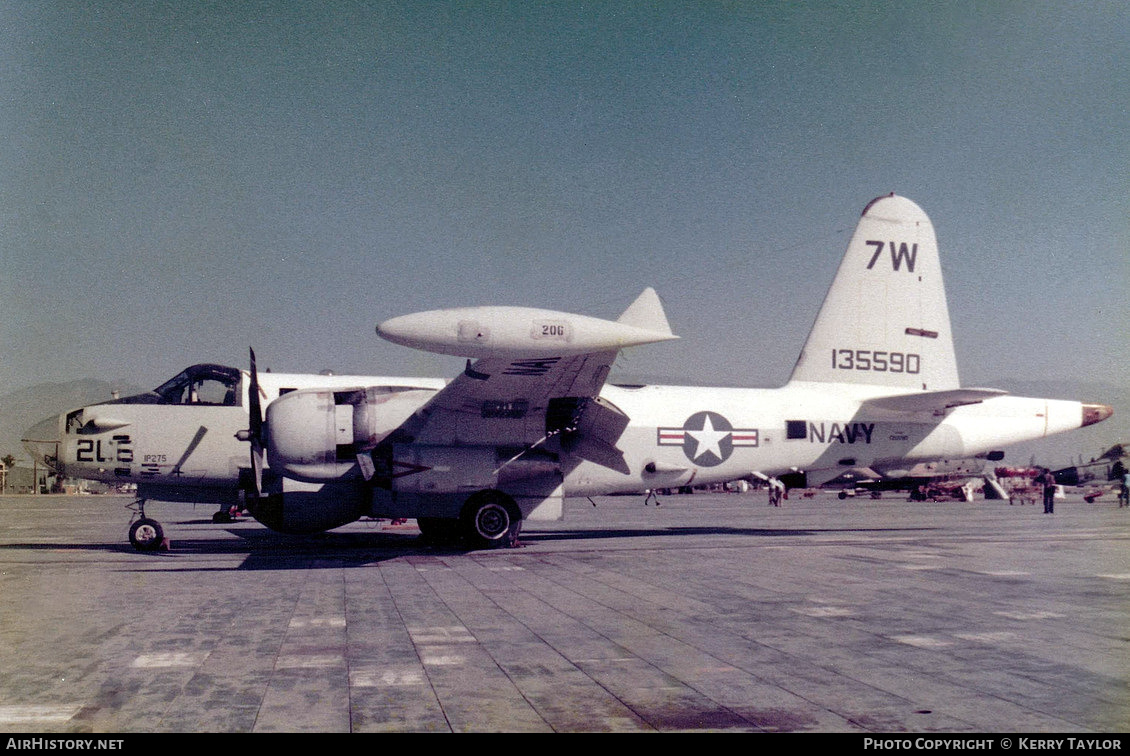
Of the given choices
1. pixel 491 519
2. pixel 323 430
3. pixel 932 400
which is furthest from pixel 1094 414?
pixel 323 430

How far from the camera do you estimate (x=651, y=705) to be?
5574mm

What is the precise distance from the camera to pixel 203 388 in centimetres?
1773

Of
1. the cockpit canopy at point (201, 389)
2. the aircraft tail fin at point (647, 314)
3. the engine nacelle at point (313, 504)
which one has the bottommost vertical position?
the engine nacelle at point (313, 504)

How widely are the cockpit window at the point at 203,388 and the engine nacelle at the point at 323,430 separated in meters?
3.04

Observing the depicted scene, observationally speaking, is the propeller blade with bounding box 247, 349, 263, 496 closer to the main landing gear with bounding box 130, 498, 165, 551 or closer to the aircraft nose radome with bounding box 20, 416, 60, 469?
the main landing gear with bounding box 130, 498, 165, 551

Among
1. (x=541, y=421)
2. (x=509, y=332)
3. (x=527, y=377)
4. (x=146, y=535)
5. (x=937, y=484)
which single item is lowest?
(x=937, y=484)

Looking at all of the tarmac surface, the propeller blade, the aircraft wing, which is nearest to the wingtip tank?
the aircraft wing

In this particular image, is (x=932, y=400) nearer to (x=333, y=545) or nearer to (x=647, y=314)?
(x=647, y=314)

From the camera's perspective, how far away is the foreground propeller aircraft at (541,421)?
1502 cm

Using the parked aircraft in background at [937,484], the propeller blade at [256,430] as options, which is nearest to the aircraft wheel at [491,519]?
the propeller blade at [256,430]

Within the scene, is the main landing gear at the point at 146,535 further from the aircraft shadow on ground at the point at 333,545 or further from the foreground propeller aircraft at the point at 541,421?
the aircraft shadow on ground at the point at 333,545

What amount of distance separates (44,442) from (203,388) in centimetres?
341
